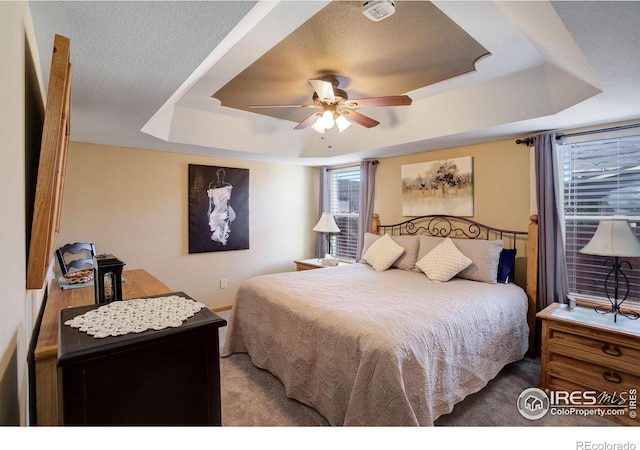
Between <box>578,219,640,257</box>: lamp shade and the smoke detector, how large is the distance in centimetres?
212

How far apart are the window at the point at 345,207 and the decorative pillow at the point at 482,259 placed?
2.03 m

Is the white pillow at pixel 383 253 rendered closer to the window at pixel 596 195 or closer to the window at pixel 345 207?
the window at pixel 345 207

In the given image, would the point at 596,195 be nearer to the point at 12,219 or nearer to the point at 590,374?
the point at 590,374

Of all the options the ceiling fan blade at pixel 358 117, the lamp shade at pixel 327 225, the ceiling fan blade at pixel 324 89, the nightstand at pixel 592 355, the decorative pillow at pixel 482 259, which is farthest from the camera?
the lamp shade at pixel 327 225

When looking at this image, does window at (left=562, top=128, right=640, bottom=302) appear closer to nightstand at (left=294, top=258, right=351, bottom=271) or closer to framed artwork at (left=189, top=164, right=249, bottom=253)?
nightstand at (left=294, top=258, right=351, bottom=271)

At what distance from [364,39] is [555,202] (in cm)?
224

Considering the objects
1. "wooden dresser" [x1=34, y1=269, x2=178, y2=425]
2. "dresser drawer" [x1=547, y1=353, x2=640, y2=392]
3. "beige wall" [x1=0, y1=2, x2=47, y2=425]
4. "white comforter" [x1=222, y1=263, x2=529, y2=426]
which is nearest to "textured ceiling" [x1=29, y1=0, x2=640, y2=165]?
"beige wall" [x1=0, y1=2, x2=47, y2=425]

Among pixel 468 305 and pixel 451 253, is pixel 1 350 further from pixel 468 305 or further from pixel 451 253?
pixel 451 253

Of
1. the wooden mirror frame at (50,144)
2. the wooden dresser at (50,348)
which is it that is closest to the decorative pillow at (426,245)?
the wooden dresser at (50,348)

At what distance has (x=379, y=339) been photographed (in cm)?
174

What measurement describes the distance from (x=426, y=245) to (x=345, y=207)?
1.92m

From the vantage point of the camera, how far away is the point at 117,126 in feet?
9.12

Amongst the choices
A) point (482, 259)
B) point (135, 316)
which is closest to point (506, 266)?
point (482, 259)

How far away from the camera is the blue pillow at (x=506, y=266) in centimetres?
298
